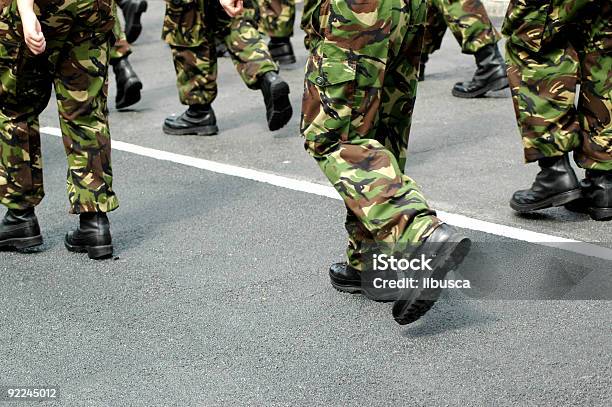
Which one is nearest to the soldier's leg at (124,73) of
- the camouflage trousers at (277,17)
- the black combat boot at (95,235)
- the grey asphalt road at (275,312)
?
the grey asphalt road at (275,312)

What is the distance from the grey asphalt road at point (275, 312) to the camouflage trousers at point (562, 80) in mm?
374

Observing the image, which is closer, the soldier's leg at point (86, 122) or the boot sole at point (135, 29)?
the soldier's leg at point (86, 122)

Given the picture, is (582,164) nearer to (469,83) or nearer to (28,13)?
(28,13)

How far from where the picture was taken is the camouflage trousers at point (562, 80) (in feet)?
16.4

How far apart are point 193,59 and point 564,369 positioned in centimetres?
414

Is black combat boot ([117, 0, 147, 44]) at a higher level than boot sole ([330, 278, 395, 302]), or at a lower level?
lower

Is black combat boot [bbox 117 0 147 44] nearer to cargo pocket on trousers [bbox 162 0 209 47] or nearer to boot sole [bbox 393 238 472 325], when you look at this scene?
cargo pocket on trousers [bbox 162 0 209 47]

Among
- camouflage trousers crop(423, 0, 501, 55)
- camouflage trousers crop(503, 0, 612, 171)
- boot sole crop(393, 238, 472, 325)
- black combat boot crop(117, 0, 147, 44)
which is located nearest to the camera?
boot sole crop(393, 238, 472, 325)

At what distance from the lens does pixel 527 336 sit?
396cm

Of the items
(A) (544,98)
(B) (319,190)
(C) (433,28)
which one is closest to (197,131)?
(B) (319,190)

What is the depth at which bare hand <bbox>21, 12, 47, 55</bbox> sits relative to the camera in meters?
4.37

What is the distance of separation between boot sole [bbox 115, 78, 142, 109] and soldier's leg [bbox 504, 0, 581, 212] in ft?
11.6

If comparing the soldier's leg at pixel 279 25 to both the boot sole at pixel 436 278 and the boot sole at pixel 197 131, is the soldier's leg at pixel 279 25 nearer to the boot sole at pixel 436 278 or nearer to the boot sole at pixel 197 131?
the boot sole at pixel 197 131

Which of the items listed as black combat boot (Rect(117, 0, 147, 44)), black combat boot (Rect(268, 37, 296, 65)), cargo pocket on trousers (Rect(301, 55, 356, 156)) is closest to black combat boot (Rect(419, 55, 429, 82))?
black combat boot (Rect(268, 37, 296, 65))
